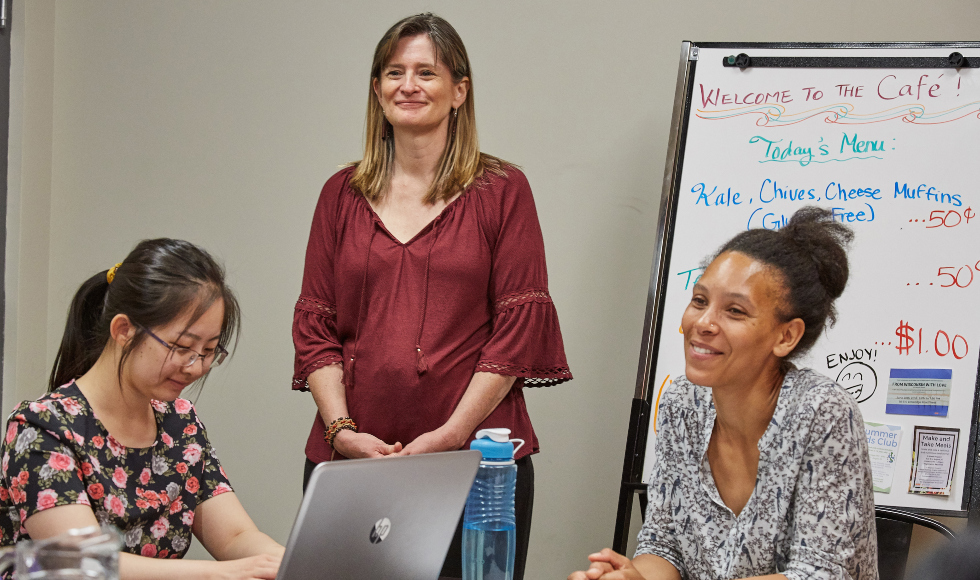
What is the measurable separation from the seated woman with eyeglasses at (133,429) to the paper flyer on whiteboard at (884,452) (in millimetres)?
1412

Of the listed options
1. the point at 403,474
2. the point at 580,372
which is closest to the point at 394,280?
the point at 403,474

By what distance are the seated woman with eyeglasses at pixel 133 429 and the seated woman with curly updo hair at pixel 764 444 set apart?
0.71 m

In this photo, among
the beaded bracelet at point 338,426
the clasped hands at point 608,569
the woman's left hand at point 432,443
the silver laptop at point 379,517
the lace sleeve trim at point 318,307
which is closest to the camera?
the silver laptop at point 379,517

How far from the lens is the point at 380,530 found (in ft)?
3.67

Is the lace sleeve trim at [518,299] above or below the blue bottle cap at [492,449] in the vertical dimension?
above

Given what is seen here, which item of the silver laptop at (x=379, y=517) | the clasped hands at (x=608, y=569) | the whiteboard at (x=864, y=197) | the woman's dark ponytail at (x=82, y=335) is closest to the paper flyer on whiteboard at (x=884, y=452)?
the whiteboard at (x=864, y=197)

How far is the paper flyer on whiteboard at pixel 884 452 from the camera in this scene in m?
2.12

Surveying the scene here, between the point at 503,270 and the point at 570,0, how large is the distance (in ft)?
4.11

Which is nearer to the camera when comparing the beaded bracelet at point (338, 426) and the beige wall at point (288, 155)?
the beaded bracelet at point (338, 426)

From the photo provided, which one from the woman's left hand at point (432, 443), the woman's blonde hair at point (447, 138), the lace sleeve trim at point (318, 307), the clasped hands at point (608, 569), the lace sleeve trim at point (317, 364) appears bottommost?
the clasped hands at point (608, 569)

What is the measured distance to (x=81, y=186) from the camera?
3.07 meters

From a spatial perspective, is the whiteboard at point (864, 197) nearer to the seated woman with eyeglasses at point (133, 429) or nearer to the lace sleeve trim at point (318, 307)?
the lace sleeve trim at point (318, 307)

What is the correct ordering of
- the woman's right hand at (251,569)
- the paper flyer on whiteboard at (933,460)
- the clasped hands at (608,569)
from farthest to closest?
the paper flyer on whiteboard at (933,460)
the clasped hands at (608,569)
the woman's right hand at (251,569)

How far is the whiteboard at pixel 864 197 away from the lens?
6.98ft
